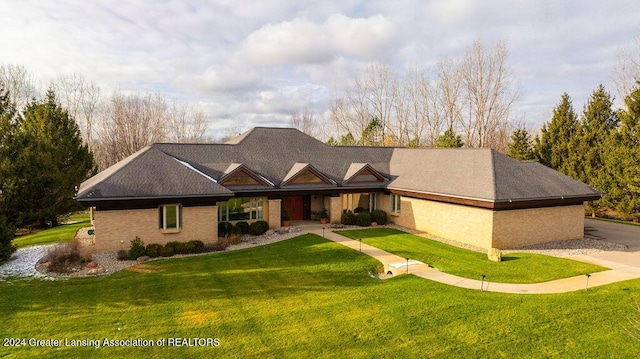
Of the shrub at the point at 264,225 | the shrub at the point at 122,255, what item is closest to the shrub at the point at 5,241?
the shrub at the point at 122,255

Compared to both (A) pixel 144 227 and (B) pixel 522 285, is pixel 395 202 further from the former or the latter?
(A) pixel 144 227

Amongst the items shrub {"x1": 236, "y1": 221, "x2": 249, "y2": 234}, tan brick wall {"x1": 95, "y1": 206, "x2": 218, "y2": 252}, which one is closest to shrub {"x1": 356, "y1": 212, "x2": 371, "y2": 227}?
shrub {"x1": 236, "y1": 221, "x2": 249, "y2": 234}

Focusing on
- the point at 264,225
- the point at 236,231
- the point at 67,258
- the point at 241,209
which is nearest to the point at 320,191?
the point at 264,225

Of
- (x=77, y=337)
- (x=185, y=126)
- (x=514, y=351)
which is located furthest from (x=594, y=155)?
(x=185, y=126)

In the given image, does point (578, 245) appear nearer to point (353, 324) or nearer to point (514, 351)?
point (514, 351)

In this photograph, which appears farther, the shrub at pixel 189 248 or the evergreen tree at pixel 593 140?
the evergreen tree at pixel 593 140

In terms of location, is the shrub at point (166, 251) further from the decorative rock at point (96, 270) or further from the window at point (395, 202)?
the window at point (395, 202)
